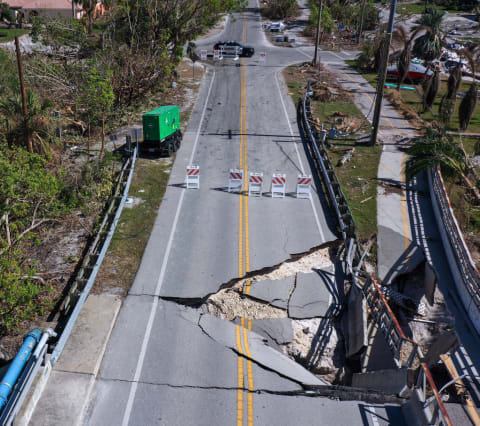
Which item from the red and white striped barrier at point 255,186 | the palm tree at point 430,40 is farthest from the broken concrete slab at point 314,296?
the palm tree at point 430,40

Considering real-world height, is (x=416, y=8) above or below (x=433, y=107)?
above

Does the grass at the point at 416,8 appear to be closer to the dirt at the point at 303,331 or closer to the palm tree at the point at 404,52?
the palm tree at the point at 404,52

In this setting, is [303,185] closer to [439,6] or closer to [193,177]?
[193,177]

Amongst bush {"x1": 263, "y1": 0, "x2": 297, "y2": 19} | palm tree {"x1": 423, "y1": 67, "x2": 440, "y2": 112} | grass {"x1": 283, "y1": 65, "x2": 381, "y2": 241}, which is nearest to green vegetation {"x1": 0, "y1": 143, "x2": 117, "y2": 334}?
grass {"x1": 283, "y1": 65, "x2": 381, "y2": 241}

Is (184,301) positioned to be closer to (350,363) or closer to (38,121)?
(350,363)

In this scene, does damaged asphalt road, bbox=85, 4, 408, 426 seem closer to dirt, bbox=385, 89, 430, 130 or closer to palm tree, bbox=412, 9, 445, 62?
dirt, bbox=385, 89, 430, 130

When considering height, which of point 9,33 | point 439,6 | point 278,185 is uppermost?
point 439,6

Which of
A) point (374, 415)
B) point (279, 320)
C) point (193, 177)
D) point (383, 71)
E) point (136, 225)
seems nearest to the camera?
point (374, 415)

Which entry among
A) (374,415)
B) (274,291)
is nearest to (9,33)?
(274,291)
